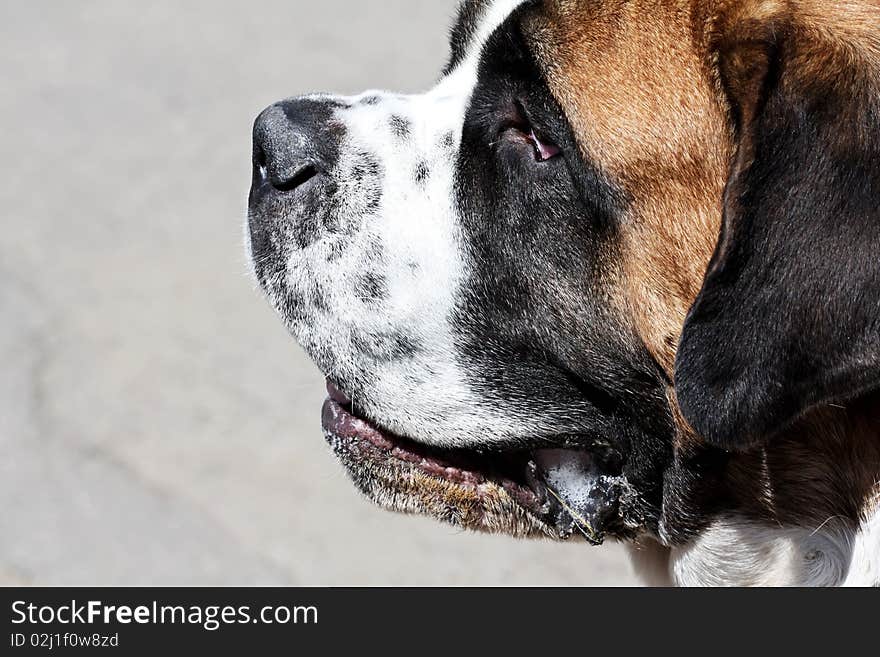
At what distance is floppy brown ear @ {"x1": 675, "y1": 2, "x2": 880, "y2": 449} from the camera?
2039 millimetres

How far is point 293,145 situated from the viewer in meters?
2.66

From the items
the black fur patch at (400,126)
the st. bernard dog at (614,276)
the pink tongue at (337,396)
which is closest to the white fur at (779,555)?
the st. bernard dog at (614,276)

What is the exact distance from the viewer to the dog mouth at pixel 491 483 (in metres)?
2.59

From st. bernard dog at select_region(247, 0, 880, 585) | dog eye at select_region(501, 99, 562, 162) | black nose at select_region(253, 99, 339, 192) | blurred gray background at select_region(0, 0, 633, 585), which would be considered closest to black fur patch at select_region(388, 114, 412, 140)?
st. bernard dog at select_region(247, 0, 880, 585)

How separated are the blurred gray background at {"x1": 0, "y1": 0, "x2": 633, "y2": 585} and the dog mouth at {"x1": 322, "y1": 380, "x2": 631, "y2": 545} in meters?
1.35

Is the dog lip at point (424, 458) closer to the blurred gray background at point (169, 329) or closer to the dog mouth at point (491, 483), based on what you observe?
the dog mouth at point (491, 483)

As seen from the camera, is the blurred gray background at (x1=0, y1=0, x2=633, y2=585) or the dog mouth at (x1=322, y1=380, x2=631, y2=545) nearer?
the dog mouth at (x1=322, y1=380, x2=631, y2=545)

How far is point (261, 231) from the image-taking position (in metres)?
2.67

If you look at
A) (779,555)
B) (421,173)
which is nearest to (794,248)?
(779,555)

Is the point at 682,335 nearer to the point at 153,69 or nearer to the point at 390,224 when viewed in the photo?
the point at 390,224

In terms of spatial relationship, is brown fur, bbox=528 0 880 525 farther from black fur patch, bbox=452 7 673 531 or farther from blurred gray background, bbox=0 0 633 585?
blurred gray background, bbox=0 0 633 585

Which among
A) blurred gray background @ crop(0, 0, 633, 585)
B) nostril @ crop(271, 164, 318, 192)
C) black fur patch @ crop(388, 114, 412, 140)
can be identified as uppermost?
black fur patch @ crop(388, 114, 412, 140)

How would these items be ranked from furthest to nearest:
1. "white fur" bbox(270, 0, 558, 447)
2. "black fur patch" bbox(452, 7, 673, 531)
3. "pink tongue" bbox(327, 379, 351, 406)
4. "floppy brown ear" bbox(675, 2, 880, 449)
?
"pink tongue" bbox(327, 379, 351, 406) → "white fur" bbox(270, 0, 558, 447) → "black fur patch" bbox(452, 7, 673, 531) → "floppy brown ear" bbox(675, 2, 880, 449)

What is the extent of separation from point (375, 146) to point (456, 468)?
0.67 metres
